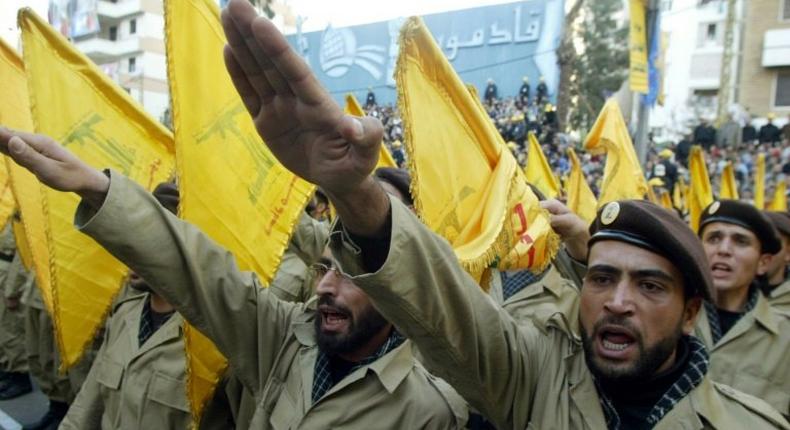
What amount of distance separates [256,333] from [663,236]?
4.38ft

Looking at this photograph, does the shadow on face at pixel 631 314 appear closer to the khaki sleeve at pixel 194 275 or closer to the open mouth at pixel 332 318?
the open mouth at pixel 332 318

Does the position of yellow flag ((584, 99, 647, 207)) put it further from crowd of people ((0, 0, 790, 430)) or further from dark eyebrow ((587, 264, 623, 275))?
dark eyebrow ((587, 264, 623, 275))

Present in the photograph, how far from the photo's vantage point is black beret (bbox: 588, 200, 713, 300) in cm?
180

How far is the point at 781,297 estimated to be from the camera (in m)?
3.58

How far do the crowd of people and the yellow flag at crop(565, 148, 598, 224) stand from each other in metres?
2.23

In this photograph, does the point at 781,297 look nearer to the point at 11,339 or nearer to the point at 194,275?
the point at 194,275

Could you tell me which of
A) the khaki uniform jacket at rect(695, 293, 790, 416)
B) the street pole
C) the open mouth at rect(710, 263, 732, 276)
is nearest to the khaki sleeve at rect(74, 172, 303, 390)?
the khaki uniform jacket at rect(695, 293, 790, 416)

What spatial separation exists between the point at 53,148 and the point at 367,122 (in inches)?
39.6

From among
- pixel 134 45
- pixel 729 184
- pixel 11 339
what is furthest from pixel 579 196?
pixel 134 45

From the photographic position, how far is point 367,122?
1.30 meters

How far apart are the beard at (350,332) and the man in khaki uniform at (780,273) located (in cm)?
234

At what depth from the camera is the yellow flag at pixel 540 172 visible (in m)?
5.48

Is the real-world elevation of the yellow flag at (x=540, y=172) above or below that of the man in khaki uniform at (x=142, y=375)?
above

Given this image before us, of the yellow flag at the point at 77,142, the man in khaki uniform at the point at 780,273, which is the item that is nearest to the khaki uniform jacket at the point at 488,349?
the yellow flag at the point at 77,142
